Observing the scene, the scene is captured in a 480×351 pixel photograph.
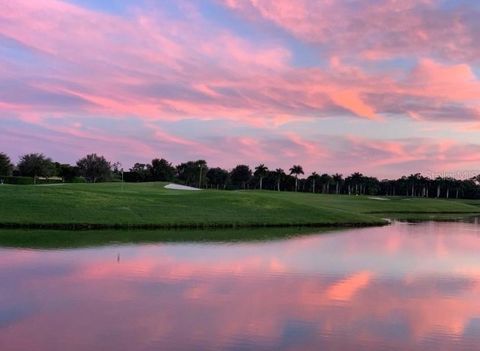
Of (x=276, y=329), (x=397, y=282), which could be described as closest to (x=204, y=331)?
(x=276, y=329)

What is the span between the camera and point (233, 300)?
15.1m

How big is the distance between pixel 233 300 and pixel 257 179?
530ft

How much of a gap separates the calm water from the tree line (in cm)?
10548

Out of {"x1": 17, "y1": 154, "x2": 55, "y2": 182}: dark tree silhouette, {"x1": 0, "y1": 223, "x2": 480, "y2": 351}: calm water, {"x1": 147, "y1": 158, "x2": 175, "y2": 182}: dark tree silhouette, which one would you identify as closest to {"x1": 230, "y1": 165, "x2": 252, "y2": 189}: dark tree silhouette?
{"x1": 147, "y1": 158, "x2": 175, "y2": 182}: dark tree silhouette

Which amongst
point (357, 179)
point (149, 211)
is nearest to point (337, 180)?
point (357, 179)

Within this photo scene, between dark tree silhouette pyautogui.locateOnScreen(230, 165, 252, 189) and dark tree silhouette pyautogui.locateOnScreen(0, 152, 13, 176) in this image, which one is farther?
dark tree silhouette pyautogui.locateOnScreen(230, 165, 252, 189)

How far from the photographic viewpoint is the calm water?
37.8ft

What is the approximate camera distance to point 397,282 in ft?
63.0

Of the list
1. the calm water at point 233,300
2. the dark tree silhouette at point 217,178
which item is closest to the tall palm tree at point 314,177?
the dark tree silhouette at point 217,178

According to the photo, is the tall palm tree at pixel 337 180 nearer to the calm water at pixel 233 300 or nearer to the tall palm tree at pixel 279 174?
the tall palm tree at pixel 279 174

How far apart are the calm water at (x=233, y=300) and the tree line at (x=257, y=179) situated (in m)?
105

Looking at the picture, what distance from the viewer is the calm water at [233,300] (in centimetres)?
1151

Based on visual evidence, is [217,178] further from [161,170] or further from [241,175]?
[161,170]

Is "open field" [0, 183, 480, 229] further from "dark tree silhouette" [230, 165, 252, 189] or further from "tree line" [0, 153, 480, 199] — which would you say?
"dark tree silhouette" [230, 165, 252, 189]
